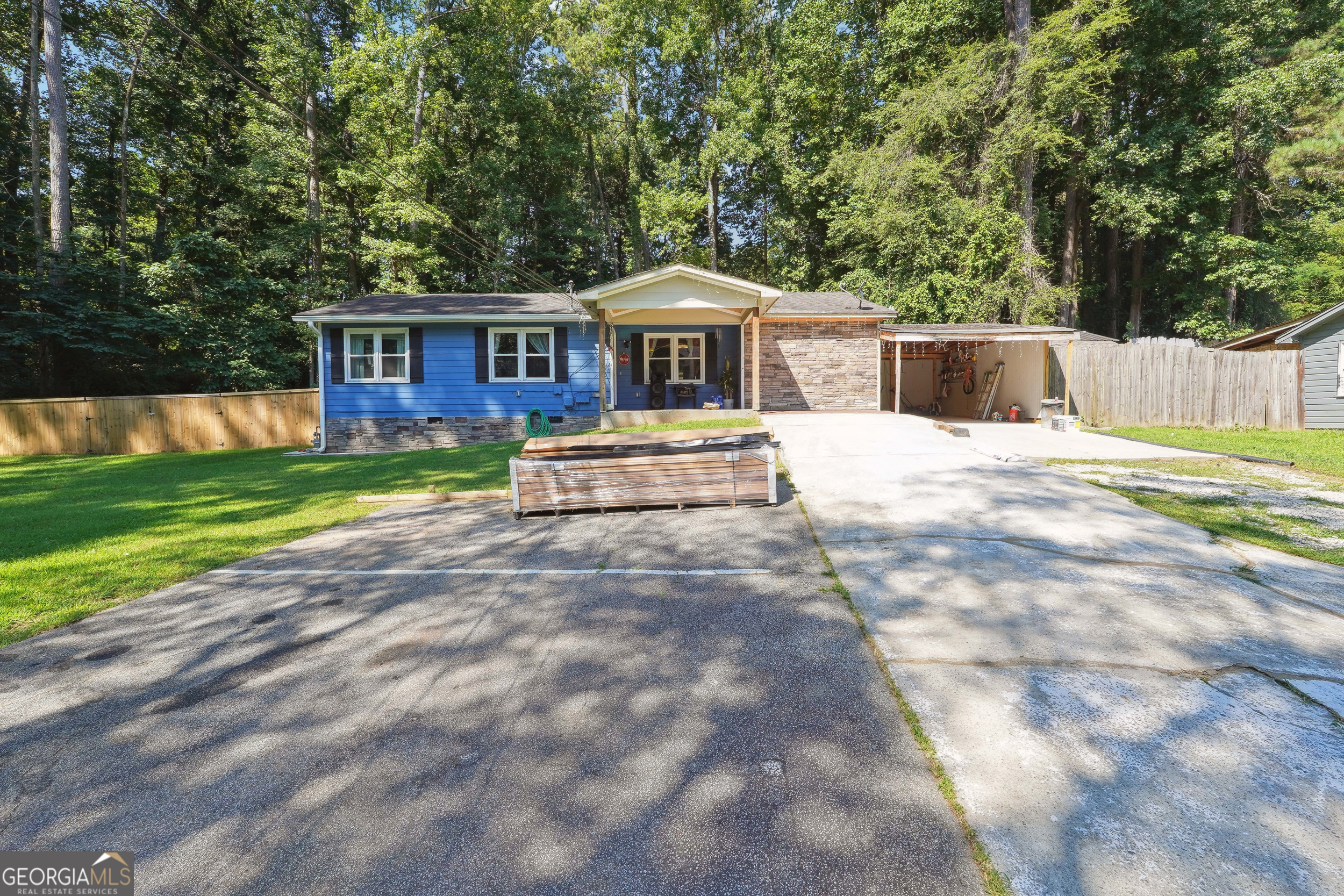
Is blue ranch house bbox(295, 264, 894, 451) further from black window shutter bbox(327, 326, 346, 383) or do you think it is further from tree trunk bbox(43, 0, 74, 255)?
tree trunk bbox(43, 0, 74, 255)

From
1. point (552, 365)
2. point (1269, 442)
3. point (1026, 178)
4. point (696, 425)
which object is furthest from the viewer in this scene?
point (1026, 178)

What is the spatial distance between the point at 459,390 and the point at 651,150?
16.3 m

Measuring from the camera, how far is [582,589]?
13.9 ft

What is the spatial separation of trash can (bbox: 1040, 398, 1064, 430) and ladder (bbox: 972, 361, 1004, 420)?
269 centimetres

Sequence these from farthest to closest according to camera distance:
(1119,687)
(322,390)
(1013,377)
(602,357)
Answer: (1013,377), (322,390), (602,357), (1119,687)

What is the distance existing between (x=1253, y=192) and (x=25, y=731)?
98.8 ft

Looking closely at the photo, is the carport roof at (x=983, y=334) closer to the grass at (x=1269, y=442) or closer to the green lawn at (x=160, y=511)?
the grass at (x=1269, y=442)

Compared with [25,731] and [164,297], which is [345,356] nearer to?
[164,297]

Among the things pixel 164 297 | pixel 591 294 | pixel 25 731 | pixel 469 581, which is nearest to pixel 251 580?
pixel 469 581

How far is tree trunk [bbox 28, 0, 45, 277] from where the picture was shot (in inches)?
678

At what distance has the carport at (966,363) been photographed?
14617 mm

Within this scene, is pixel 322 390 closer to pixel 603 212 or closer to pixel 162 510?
pixel 162 510

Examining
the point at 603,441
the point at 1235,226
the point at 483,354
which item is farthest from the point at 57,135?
the point at 1235,226

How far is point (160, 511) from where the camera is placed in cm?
746
